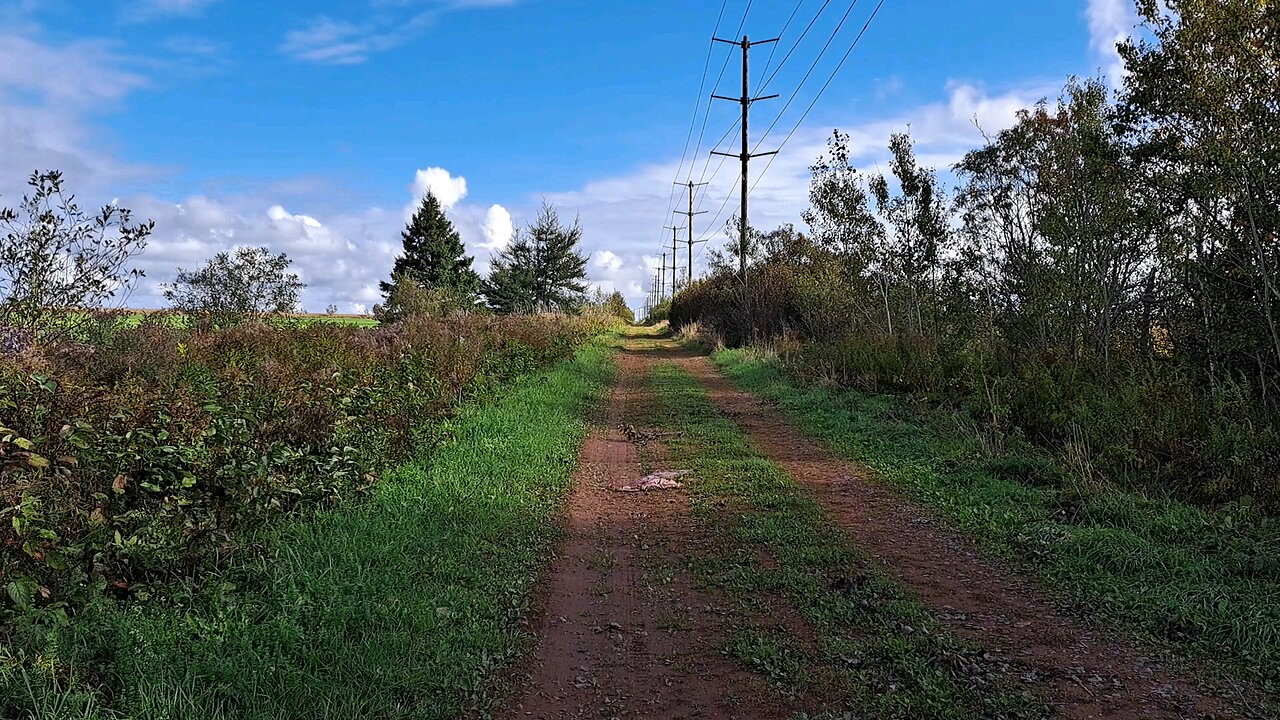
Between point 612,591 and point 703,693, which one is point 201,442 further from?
point 703,693

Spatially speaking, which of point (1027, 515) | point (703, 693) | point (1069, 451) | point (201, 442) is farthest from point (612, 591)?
point (1069, 451)

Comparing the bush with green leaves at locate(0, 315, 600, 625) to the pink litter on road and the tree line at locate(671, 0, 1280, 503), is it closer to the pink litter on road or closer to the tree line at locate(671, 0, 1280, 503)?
the pink litter on road

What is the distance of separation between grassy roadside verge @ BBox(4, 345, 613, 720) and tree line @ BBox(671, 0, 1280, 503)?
5488mm

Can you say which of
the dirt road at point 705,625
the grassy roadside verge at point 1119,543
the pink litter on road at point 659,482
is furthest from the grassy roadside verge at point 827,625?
the grassy roadside verge at point 1119,543

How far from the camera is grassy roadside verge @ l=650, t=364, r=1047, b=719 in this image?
127 inches

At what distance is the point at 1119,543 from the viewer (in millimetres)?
4887

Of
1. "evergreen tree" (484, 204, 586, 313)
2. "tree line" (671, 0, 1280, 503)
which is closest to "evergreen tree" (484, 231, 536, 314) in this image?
"evergreen tree" (484, 204, 586, 313)

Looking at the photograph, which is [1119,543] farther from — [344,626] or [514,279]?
[514,279]

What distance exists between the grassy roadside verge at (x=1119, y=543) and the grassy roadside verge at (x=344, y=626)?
11.5 ft

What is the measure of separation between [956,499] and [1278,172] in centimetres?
436

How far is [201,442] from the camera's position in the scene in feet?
15.9

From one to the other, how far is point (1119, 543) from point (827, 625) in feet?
8.03

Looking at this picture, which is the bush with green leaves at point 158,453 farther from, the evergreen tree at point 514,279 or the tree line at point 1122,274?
the evergreen tree at point 514,279

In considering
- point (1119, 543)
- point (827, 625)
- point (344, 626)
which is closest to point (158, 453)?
point (344, 626)
